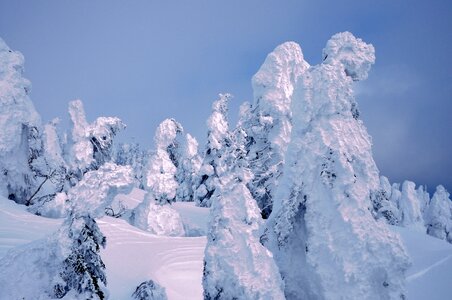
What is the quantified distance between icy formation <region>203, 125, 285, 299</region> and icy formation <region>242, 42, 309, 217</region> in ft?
51.5

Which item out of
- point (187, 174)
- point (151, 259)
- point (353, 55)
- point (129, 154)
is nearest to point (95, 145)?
point (151, 259)

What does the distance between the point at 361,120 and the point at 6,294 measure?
698 cm

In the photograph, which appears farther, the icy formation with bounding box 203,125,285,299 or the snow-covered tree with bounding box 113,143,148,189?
the snow-covered tree with bounding box 113,143,148,189

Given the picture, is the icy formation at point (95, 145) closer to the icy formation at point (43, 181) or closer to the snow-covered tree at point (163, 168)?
the icy formation at point (43, 181)

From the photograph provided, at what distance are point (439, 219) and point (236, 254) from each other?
132ft

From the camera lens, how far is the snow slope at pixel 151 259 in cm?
1127

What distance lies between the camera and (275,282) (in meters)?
6.30

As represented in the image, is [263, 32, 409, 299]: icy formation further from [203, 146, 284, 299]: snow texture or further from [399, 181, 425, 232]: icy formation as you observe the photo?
[399, 181, 425, 232]: icy formation

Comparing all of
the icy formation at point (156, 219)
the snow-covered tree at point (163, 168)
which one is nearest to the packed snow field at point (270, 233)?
the icy formation at point (156, 219)

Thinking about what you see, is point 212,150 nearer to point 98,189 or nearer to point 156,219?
point 156,219

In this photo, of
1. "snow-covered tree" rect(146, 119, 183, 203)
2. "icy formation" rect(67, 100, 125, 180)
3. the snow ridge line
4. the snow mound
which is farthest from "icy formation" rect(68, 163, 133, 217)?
the snow ridge line

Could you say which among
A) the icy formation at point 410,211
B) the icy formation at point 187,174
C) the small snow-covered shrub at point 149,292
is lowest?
the small snow-covered shrub at point 149,292

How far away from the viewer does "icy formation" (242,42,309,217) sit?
Answer: 23.1 metres

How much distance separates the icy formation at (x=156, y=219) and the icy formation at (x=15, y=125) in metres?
4.90
